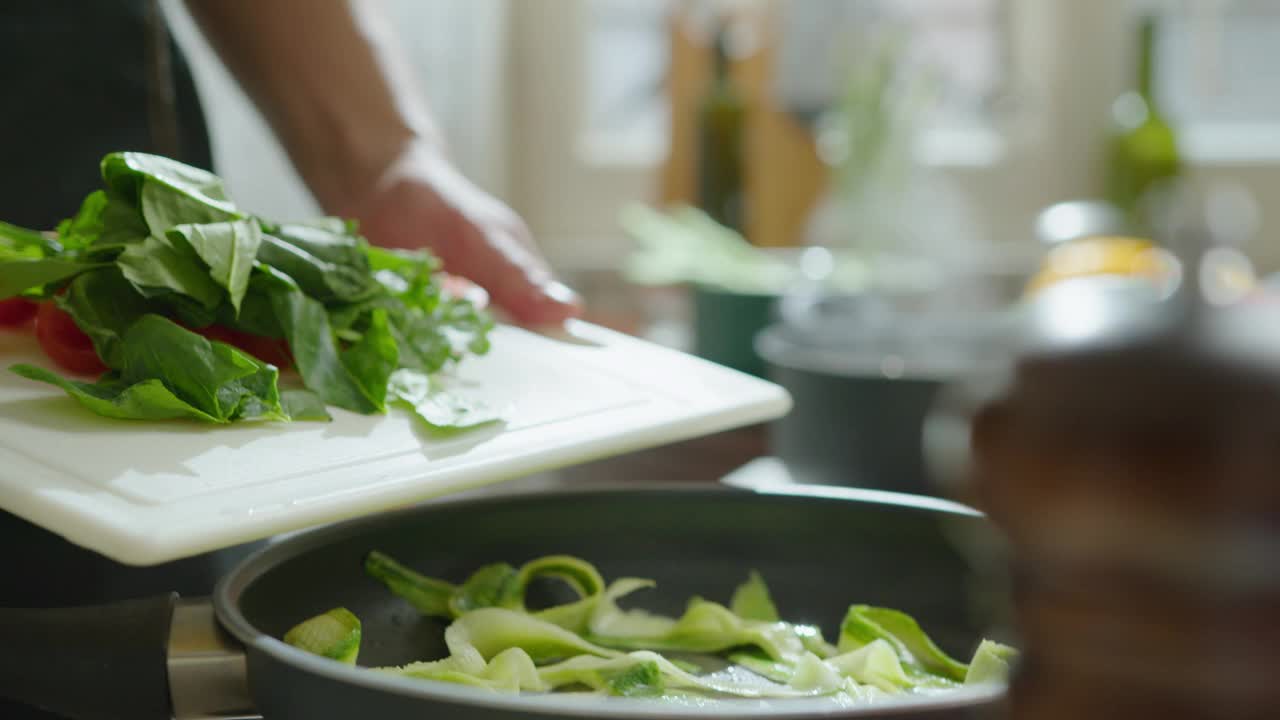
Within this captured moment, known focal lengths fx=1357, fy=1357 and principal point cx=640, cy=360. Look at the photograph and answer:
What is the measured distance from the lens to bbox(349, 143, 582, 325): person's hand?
3.20ft

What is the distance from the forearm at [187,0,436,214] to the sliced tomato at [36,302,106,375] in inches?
20.9

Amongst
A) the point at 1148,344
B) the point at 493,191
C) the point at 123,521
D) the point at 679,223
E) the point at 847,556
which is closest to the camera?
the point at 1148,344

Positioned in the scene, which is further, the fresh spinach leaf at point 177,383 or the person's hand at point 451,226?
the person's hand at point 451,226

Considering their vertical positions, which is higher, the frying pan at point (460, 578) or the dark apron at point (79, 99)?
the dark apron at point (79, 99)

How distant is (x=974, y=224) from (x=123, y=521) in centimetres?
266

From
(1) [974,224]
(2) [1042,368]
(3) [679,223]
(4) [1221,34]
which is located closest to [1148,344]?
(2) [1042,368]

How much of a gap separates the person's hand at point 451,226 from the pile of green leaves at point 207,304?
25 cm

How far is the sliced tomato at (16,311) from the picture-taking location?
685 millimetres

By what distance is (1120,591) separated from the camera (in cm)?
18

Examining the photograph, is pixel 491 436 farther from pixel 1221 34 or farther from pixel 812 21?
pixel 1221 34

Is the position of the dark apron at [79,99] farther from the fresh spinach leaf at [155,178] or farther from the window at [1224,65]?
the window at [1224,65]

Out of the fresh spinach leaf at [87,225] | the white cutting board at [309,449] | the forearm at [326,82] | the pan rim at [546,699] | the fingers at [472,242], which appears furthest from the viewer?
the forearm at [326,82]

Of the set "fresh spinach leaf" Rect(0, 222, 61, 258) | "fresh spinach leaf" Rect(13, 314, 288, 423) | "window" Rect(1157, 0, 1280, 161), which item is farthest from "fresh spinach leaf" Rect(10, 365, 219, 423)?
"window" Rect(1157, 0, 1280, 161)

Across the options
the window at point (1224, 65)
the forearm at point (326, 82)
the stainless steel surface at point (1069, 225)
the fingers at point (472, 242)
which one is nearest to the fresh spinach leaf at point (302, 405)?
the fingers at point (472, 242)
